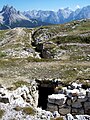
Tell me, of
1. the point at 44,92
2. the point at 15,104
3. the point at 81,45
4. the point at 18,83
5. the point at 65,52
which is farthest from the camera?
the point at 81,45

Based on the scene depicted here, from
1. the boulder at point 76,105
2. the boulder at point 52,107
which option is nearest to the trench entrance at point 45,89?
the boulder at point 76,105

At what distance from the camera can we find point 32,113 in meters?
26.1

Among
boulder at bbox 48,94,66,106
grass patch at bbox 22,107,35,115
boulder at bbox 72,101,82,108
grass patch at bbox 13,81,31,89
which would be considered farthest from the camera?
grass patch at bbox 13,81,31,89

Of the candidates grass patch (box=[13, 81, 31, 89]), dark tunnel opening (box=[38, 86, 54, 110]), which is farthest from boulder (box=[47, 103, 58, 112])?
dark tunnel opening (box=[38, 86, 54, 110])

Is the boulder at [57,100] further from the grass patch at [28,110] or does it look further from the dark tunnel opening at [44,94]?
the dark tunnel opening at [44,94]

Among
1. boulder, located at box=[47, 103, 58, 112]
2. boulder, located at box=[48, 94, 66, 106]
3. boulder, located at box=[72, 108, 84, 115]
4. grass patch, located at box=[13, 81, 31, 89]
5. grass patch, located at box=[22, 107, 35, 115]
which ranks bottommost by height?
boulder, located at box=[72, 108, 84, 115]

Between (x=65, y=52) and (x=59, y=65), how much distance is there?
26731 millimetres

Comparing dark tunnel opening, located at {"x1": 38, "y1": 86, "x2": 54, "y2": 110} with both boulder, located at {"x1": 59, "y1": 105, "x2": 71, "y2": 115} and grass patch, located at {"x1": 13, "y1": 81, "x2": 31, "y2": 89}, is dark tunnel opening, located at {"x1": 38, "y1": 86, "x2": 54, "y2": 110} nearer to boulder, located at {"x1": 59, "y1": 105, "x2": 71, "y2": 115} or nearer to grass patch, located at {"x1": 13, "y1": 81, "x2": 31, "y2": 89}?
grass patch, located at {"x1": 13, "y1": 81, "x2": 31, "y2": 89}

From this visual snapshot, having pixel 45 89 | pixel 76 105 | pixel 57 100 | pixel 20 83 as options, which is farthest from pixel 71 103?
pixel 45 89

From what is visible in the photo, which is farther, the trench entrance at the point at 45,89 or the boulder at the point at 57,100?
the trench entrance at the point at 45,89

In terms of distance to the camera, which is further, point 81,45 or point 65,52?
point 81,45

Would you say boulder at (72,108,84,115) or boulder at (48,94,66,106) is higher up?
boulder at (48,94,66,106)

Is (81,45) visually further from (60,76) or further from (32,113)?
(32,113)

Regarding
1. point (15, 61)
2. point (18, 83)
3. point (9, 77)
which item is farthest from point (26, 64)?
point (18, 83)
